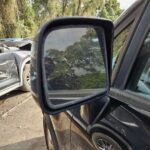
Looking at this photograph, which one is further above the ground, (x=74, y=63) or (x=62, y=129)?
(x=74, y=63)

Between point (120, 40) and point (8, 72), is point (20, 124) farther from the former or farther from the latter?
point (120, 40)

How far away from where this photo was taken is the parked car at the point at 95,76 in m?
1.50

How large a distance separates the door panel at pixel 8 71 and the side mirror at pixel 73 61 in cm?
519

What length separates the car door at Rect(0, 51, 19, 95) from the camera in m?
6.82

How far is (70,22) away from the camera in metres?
1.54

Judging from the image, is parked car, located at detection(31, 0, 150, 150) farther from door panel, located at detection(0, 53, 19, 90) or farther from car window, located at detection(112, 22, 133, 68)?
door panel, located at detection(0, 53, 19, 90)

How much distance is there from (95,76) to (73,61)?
140 millimetres

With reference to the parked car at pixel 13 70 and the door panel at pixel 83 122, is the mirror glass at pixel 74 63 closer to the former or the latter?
the door panel at pixel 83 122

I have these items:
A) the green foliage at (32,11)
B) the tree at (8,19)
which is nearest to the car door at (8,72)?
the green foliage at (32,11)

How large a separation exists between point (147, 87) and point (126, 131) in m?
0.29

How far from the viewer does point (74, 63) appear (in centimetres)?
168

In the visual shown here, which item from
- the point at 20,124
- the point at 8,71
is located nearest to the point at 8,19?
the point at 8,71

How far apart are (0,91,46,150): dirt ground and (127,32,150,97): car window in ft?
10.2

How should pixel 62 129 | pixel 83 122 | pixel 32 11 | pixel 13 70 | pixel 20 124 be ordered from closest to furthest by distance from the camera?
1. pixel 83 122
2. pixel 62 129
3. pixel 20 124
4. pixel 13 70
5. pixel 32 11
